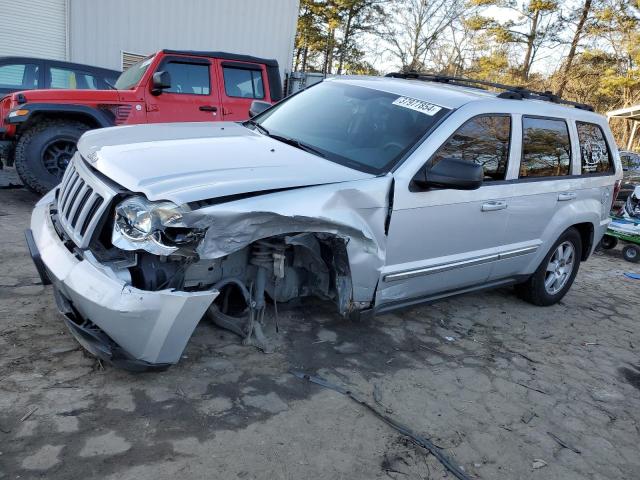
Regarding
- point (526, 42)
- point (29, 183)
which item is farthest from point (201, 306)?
point (526, 42)

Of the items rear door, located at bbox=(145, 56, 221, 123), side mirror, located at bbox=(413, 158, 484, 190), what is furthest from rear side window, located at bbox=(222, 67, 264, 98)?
side mirror, located at bbox=(413, 158, 484, 190)

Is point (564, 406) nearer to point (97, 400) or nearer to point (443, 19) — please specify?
point (97, 400)

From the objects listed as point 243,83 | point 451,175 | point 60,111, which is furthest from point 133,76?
point 451,175

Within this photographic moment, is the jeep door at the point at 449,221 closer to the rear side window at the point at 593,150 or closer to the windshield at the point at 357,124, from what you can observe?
the windshield at the point at 357,124

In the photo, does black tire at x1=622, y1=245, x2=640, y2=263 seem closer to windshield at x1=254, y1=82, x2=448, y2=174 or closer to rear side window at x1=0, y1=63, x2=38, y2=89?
windshield at x1=254, y1=82, x2=448, y2=174

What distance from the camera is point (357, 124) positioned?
369 cm

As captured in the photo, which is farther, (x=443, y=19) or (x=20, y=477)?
(x=443, y=19)

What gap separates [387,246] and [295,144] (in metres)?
0.93

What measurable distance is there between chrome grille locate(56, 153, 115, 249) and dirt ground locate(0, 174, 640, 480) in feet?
2.31

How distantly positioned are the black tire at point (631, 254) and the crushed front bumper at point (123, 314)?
7303mm

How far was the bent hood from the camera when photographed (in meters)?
2.58

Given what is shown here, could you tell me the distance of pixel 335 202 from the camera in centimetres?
291

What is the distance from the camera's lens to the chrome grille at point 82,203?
8.79 feet

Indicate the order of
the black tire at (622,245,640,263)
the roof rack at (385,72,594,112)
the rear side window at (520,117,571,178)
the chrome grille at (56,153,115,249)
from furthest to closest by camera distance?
1. the black tire at (622,245,640,263)
2. the roof rack at (385,72,594,112)
3. the rear side window at (520,117,571,178)
4. the chrome grille at (56,153,115,249)
